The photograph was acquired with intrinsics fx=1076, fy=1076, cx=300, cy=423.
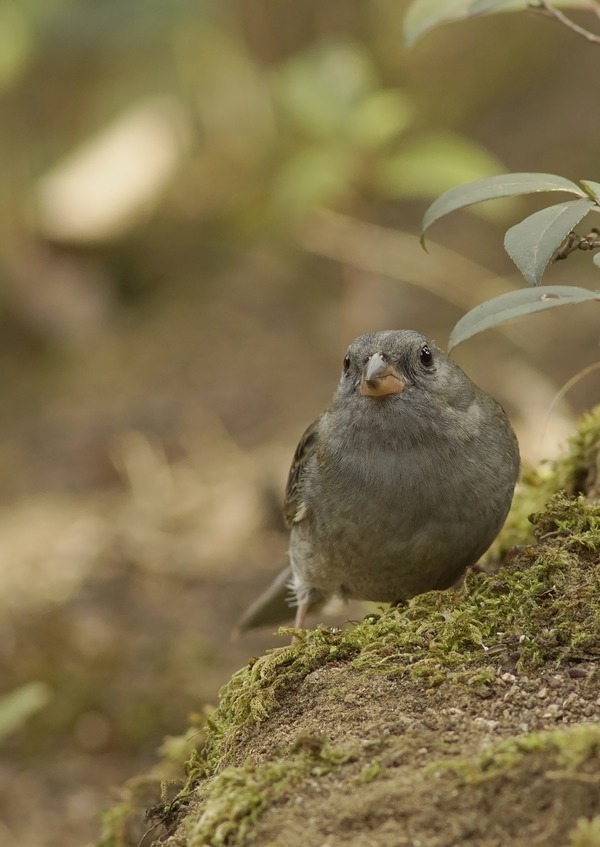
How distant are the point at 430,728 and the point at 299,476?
182 centimetres

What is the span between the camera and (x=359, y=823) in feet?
7.29

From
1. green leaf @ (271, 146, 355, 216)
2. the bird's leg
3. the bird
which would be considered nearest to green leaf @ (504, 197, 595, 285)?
the bird

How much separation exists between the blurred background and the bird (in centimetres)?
265

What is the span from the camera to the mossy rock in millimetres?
2158

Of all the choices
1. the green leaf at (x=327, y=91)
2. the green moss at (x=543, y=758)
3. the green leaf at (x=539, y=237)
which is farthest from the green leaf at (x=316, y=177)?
the green moss at (x=543, y=758)

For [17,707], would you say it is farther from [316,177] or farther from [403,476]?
[316,177]

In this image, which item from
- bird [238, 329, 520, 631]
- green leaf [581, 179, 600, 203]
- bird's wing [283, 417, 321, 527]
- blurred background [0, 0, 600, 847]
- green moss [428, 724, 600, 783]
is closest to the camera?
green moss [428, 724, 600, 783]

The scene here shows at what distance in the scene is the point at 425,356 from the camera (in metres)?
3.92

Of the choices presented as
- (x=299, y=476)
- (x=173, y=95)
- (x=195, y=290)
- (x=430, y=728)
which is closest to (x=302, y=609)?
(x=299, y=476)

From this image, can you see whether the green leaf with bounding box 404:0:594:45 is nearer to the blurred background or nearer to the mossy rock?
the mossy rock

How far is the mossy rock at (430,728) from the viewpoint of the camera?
7.08 feet

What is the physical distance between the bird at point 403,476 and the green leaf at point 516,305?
35.7 inches

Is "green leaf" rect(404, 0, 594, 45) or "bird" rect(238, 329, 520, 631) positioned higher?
"green leaf" rect(404, 0, 594, 45)

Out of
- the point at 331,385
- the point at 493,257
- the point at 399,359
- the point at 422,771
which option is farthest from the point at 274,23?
the point at 422,771
